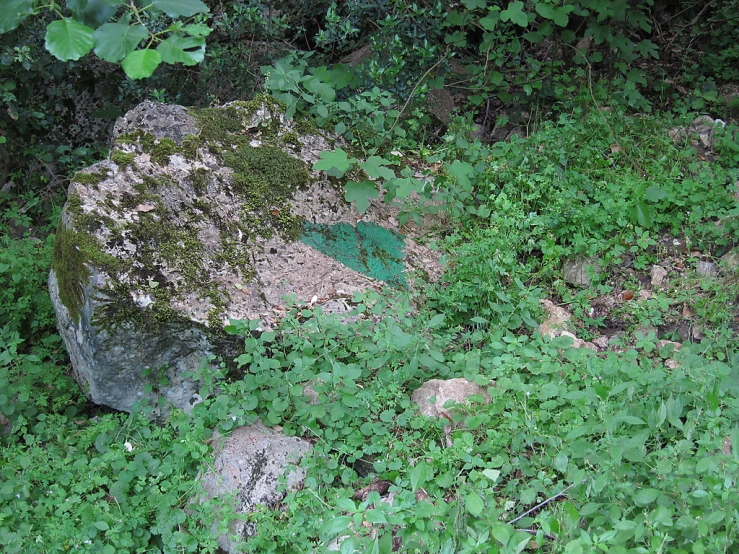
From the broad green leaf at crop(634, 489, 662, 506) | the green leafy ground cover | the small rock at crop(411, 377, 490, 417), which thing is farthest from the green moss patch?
the broad green leaf at crop(634, 489, 662, 506)

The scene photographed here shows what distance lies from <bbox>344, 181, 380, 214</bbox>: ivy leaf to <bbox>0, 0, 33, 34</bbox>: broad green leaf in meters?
2.56

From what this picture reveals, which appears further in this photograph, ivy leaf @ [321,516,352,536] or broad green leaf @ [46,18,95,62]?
ivy leaf @ [321,516,352,536]

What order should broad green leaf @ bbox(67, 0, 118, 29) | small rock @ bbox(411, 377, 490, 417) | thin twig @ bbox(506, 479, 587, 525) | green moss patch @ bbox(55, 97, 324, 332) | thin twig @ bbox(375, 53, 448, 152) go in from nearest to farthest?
1. broad green leaf @ bbox(67, 0, 118, 29)
2. thin twig @ bbox(506, 479, 587, 525)
3. small rock @ bbox(411, 377, 490, 417)
4. green moss patch @ bbox(55, 97, 324, 332)
5. thin twig @ bbox(375, 53, 448, 152)

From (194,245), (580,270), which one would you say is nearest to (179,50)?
(194,245)

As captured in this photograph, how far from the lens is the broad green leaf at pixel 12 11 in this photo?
1.59m

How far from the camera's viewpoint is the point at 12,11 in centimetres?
160

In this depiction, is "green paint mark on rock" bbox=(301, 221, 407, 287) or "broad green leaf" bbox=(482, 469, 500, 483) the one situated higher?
"broad green leaf" bbox=(482, 469, 500, 483)

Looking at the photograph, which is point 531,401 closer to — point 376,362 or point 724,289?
point 376,362

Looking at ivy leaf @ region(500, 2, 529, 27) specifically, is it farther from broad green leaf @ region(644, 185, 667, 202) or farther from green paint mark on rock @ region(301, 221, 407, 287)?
green paint mark on rock @ region(301, 221, 407, 287)

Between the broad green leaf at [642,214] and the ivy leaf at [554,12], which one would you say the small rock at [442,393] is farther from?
the ivy leaf at [554,12]

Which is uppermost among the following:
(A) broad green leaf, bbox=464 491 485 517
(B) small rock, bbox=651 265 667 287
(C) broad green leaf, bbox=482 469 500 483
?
(A) broad green leaf, bbox=464 491 485 517

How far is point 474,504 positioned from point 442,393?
0.72 metres

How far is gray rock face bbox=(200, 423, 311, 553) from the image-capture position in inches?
114

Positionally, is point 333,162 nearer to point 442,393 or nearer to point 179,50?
point 442,393
